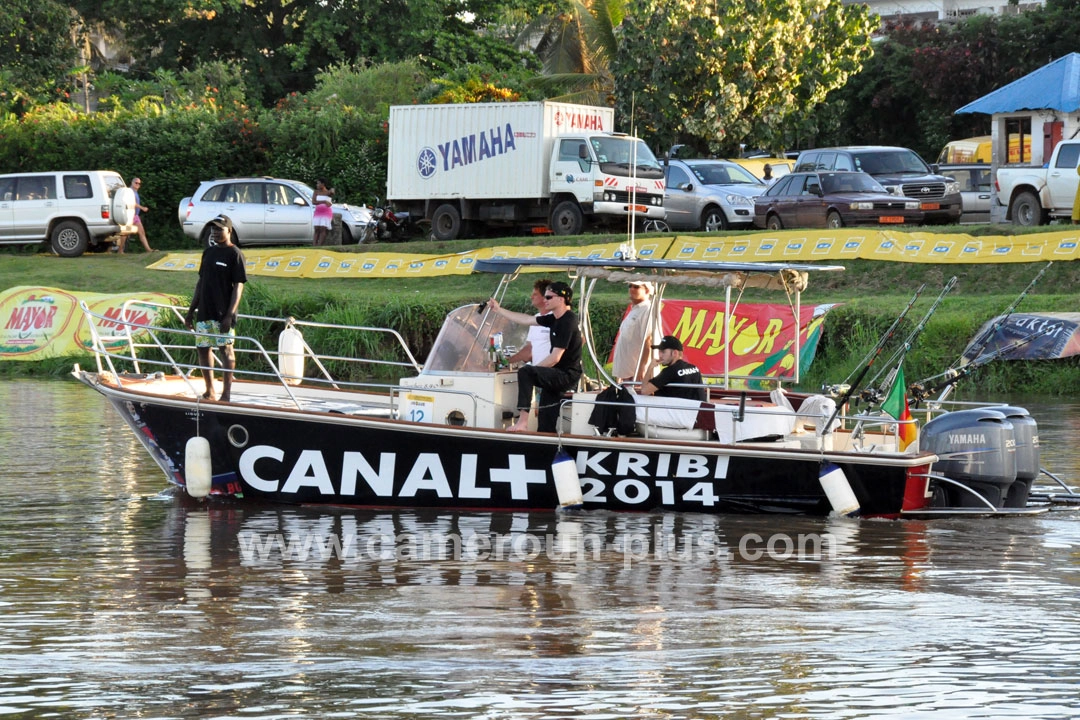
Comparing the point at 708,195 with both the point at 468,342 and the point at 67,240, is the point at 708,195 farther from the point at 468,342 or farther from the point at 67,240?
the point at 468,342

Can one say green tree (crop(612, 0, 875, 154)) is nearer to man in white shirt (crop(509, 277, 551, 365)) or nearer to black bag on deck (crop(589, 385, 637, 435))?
man in white shirt (crop(509, 277, 551, 365))

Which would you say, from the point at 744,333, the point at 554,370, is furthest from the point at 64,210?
the point at 554,370

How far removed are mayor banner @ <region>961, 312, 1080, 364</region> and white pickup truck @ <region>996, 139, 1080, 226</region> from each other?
601 centimetres

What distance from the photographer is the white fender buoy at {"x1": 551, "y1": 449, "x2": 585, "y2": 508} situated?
11.3 meters

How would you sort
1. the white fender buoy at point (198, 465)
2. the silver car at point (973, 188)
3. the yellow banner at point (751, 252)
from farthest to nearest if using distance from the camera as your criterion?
the silver car at point (973, 188)
the yellow banner at point (751, 252)
the white fender buoy at point (198, 465)

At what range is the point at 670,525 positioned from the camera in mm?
11234

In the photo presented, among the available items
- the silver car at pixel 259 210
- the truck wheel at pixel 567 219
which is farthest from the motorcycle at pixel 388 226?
the truck wheel at pixel 567 219

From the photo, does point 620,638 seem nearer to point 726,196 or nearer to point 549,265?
point 549,265

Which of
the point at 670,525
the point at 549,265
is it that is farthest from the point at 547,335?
the point at 670,525

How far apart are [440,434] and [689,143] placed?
2496 centimetres

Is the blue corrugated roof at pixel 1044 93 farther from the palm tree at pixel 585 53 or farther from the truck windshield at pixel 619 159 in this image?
the truck windshield at pixel 619 159

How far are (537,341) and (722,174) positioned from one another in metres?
17.9

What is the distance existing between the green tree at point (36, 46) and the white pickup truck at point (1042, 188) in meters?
27.0

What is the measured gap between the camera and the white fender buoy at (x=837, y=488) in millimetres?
11188
